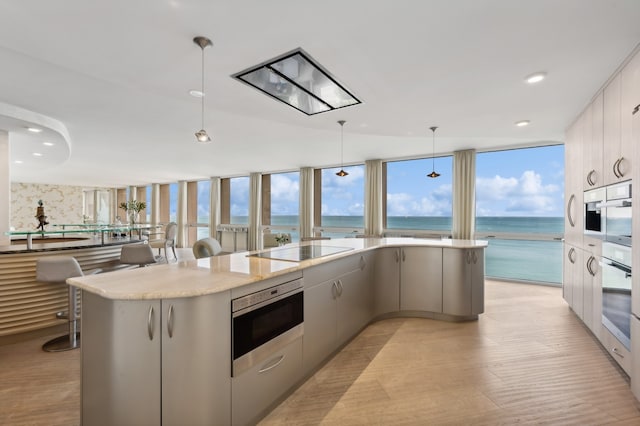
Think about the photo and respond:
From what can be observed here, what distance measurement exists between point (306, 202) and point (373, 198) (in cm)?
199

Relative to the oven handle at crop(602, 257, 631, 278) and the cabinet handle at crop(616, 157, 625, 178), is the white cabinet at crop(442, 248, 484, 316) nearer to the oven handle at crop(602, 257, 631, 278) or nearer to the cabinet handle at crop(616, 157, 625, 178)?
the oven handle at crop(602, 257, 631, 278)

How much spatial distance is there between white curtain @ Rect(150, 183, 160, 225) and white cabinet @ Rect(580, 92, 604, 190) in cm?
1325

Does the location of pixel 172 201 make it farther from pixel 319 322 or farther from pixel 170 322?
pixel 170 322

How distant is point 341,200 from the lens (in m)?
17.9

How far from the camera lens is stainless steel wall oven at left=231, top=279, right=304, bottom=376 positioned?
5.16 ft

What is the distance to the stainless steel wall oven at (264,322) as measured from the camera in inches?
61.9

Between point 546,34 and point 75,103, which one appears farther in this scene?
point 75,103

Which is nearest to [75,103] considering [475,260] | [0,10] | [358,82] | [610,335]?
[0,10]

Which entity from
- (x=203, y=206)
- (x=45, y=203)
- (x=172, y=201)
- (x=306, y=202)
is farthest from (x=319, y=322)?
(x=45, y=203)

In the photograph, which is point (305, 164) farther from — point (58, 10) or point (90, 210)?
point (90, 210)

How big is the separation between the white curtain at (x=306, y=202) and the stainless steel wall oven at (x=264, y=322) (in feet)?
19.3

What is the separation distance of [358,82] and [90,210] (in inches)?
636

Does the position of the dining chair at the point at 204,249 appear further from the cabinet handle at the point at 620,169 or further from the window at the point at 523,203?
the window at the point at 523,203

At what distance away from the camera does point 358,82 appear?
8.05 ft
